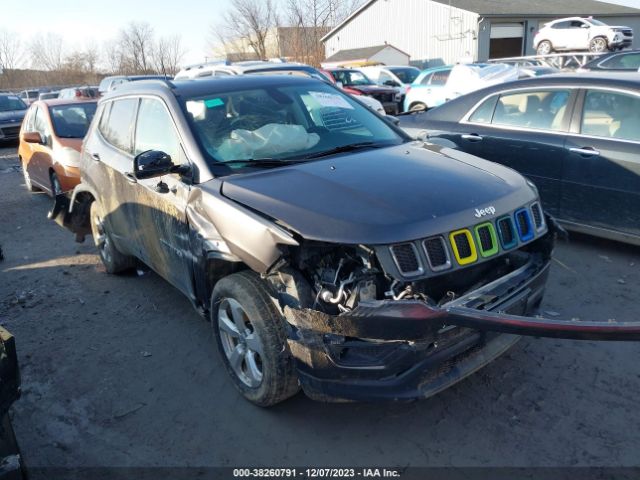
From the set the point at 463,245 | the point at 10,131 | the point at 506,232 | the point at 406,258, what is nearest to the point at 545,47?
the point at 10,131

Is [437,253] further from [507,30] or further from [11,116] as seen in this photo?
[507,30]

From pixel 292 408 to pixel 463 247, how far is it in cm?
143

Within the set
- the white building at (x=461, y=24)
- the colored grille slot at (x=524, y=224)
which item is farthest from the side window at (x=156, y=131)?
the white building at (x=461, y=24)

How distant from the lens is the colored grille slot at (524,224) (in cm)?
307

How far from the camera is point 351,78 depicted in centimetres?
1906

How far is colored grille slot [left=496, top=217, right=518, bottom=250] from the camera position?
9.67ft

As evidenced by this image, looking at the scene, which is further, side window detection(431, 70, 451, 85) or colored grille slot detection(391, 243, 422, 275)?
side window detection(431, 70, 451, 85)

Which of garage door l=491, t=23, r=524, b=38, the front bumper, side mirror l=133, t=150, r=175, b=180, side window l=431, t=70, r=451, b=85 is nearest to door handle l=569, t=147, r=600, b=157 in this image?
the front bumper

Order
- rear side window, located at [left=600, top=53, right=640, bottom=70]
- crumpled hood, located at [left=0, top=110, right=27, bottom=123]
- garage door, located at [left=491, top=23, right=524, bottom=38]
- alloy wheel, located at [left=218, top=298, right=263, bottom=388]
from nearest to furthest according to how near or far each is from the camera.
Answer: alloy wheel, located at [left=218, top=298, right=263, bottom=388], rear side window, located at [left=600, top=53, right=640, bottom=70], crumpled hood, located at [left=0, top=110, right=27, bottom=123], garage door, located at [left=491, top=23, right=524, bottom=38]

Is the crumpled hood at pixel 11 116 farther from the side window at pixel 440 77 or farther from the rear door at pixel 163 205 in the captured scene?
the rear door at pixel 163 205

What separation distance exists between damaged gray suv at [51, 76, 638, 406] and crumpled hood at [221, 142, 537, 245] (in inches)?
0.4

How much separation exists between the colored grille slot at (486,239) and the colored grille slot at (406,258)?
1.29ft

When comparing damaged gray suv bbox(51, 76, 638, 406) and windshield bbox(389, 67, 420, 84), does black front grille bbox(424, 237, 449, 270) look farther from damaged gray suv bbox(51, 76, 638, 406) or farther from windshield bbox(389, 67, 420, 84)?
windshield bbox(389, 67, 420, 84)

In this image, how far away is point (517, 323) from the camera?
243 centimetres
